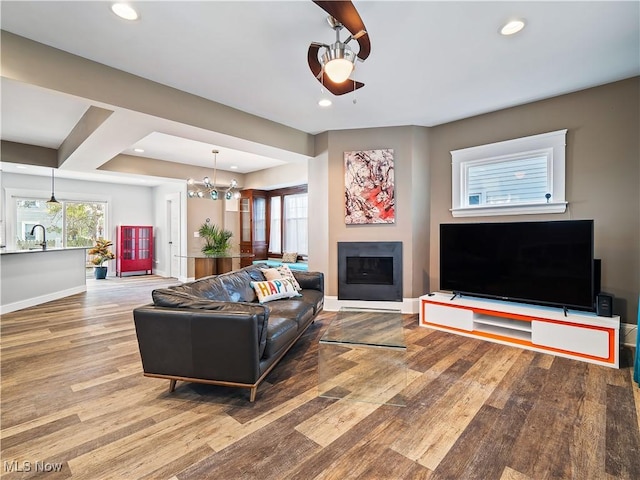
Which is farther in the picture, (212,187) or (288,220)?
(288,220)

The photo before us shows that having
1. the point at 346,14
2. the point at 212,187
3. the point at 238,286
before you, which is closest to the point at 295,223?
the point at 212,187

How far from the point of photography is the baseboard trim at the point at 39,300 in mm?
4836

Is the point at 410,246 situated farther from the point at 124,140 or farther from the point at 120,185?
the point at 120,185

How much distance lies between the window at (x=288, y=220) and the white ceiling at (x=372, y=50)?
3.77 meters

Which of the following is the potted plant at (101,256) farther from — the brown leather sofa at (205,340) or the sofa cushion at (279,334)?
the sofa cushion at (279,334)

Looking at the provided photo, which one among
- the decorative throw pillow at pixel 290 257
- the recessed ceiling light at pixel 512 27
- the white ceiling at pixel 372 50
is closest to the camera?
the white ceiling at pixel 372 50

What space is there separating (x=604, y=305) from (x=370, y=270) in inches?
107

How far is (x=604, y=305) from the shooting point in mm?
3031

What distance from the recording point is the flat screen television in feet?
10.3

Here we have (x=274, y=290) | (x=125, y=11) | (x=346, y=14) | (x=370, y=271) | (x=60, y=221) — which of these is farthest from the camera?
(x=60, y=221)

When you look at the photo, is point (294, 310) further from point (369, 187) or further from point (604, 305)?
point (604, 305)

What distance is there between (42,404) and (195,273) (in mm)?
5207

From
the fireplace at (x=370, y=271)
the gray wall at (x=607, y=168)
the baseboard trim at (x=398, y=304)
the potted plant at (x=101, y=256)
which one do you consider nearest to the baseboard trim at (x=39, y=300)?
the potted plant at (x=101, y=256)

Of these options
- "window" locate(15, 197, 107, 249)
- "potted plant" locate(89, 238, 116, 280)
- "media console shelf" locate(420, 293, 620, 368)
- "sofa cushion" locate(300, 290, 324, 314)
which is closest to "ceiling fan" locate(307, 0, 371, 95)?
"sofa cushion" locate(300, 290, 324, 314)
